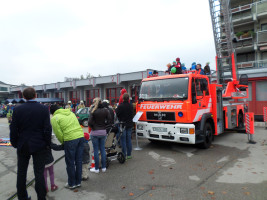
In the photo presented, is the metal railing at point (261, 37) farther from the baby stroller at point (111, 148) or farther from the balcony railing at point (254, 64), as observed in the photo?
the baby stroller at point (111, 148)

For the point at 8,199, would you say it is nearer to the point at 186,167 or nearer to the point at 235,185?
the point at 186,167

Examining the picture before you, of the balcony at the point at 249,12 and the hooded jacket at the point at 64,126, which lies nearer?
the hooded jacket at the point at 64,126

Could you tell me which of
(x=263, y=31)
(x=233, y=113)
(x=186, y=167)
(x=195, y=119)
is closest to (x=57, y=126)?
(x=186, y=167)

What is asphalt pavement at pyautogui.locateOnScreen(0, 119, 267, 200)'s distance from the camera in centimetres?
370

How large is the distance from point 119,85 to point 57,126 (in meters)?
20.0

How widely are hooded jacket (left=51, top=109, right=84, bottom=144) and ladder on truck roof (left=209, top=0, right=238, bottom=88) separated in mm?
8047

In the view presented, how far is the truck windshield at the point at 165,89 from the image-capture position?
6383 millimetres

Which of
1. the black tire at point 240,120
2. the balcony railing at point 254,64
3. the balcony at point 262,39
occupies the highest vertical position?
the balcony at point 262,39

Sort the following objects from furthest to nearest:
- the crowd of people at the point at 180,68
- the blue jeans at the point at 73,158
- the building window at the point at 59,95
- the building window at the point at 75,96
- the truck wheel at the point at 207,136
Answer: the building window at the point at 59,95, the building window at the point at 75,96, the crowd of people at the point at 180,68, the truck wheel at the point at 207,136, the blue jeans at the point at 73,158

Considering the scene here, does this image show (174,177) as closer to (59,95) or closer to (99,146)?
(99,146)

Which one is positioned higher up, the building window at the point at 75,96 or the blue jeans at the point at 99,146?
the building window at the point at 75,96

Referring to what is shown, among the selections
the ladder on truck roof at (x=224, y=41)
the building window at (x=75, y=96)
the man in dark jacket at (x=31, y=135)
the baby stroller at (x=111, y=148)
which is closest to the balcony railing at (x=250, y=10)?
the ladder on truck roof at (x=224, y=41)

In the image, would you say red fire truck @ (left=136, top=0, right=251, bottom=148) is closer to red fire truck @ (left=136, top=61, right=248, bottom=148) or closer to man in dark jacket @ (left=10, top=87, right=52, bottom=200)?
red fire truck @ (left=136, top=61, right=248, bottom=148)

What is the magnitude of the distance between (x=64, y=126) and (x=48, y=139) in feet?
1.85
